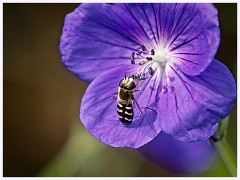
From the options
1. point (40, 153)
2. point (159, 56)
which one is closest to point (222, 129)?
point (159, 56)

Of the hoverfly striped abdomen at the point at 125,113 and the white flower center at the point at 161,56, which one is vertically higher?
the white flower center at the point at 161,56

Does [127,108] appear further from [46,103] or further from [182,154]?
[46,103]

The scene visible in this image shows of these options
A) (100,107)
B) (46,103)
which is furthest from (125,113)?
(46,103)

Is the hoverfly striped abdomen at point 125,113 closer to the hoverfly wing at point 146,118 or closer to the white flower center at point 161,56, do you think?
the hoverfly wing at point 146,118

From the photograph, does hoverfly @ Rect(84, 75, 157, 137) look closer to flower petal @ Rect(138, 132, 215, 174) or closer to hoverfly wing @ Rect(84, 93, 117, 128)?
hoverfly wing @ Rect(84, 93, 117, 128)

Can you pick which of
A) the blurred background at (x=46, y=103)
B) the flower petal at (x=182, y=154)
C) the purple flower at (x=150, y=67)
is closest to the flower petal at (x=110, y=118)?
the purple flower at (x=150, y=67)

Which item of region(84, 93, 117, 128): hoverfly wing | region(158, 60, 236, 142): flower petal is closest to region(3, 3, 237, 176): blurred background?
region(84, 93, 117, 128): hoverfly wing
